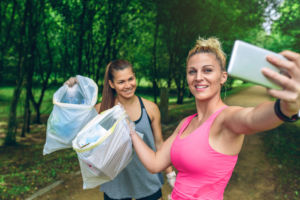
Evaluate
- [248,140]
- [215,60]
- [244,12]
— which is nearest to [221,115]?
[215,60]

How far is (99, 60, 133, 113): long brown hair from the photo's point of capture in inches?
91.4

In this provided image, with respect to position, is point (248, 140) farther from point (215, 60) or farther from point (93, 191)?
point (215, 60)

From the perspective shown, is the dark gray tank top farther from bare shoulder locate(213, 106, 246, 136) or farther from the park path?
the park path

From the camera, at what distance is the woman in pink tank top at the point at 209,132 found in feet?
3.71

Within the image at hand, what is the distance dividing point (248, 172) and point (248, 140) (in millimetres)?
1904

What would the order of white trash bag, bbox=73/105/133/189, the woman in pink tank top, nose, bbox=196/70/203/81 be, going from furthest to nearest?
white trash bag, bbox=73/105/133/189
nose, bbox=196/70/203/81
the woman in pink tank top

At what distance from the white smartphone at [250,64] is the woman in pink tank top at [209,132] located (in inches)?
6.9

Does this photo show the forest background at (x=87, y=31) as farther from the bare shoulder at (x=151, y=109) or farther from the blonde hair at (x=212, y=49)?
the blonde hair at (x=212, y=49)

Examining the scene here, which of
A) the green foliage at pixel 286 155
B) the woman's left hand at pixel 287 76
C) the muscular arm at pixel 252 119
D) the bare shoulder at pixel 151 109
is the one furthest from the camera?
the green foliage at pixel 286 155

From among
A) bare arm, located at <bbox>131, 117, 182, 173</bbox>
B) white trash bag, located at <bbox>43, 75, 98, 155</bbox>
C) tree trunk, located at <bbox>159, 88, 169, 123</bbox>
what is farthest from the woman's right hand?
tree trunk, located at <bbox>159, 88, 169, 123</bbox>

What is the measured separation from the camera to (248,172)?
4.57 metres

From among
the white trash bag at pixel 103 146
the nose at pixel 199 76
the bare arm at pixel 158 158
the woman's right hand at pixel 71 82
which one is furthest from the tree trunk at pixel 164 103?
the nose at pixel 199 76

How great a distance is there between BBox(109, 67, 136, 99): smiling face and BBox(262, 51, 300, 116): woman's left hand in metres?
1.61

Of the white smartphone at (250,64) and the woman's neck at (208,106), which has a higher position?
the white smartphone at (250,64)
